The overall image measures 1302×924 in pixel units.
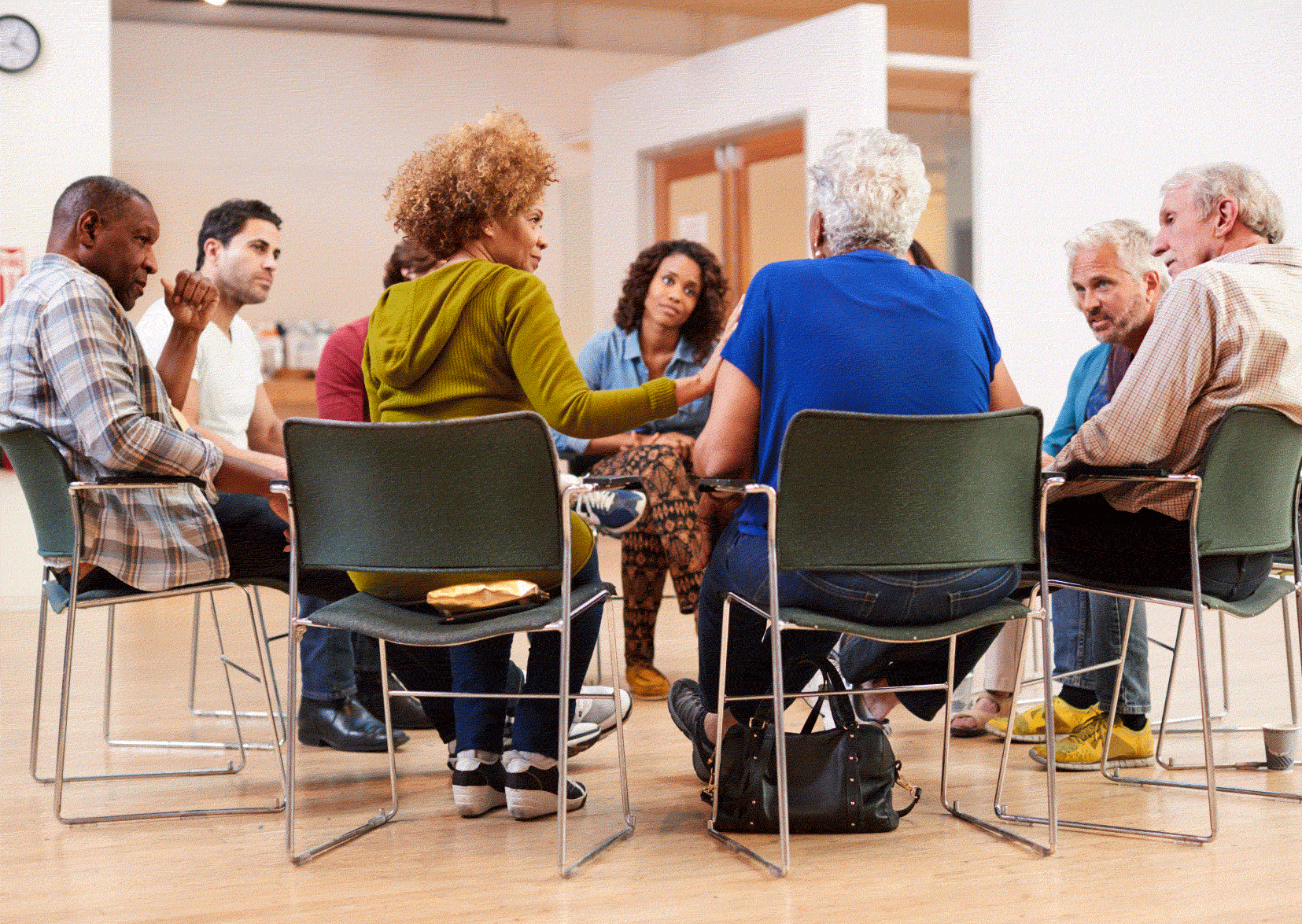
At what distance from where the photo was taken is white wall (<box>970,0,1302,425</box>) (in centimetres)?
565

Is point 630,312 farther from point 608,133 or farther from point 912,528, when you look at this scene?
point 608,133

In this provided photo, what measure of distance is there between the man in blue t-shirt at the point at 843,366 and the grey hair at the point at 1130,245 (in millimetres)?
828

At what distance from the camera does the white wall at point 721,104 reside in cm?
638

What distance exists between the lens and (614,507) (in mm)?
2320

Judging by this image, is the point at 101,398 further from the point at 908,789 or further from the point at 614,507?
the point at 908,789

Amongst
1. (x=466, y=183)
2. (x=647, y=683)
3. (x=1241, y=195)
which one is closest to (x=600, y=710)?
(x=647, y=683)

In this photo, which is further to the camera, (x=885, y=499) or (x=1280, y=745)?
(x=1280, y=745)

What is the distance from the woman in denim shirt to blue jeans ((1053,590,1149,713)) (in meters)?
0.97

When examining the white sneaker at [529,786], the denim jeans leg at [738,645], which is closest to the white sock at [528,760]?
the white sneaker at [529,786]

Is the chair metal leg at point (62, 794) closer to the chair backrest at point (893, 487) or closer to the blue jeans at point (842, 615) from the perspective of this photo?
the blue jeans at point (842, 615)

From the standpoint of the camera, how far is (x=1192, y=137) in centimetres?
599

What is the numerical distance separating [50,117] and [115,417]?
13.1 ft

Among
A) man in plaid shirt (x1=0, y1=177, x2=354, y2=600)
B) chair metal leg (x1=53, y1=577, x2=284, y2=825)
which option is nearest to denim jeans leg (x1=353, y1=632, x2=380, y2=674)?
man in plaid shirt (x1=0, y1=177, x2=354, y2=600)

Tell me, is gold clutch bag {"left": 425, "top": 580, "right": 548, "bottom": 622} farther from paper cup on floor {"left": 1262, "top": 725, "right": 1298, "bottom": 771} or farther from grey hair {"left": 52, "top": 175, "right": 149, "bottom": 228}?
paper cup on floor {"left": 1262, "top": 725, "right": 1298, "bottom": 771}
